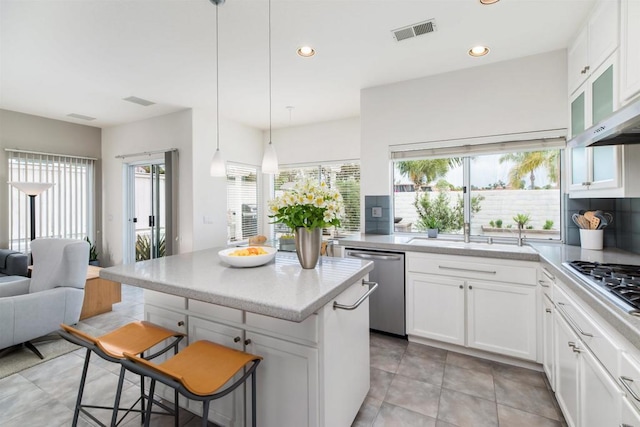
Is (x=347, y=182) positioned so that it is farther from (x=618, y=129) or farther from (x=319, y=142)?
(x=618, y=129)

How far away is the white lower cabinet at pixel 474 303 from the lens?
90.7 inches

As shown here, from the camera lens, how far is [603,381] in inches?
45.7

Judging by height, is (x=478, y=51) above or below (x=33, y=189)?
above

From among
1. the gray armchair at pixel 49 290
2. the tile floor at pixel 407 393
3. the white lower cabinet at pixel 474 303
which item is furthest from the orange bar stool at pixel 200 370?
the gray armchair at pixel 49 290

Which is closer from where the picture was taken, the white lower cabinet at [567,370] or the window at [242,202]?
the white lower cabinet at [567,370]

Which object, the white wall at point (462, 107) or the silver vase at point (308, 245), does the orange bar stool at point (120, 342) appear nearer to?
the silver vase at point (308, 245)

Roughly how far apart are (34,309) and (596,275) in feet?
13.4

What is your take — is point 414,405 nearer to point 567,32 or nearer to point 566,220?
point 566,220

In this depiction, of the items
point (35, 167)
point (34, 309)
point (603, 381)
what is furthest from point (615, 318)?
point (35, 167)

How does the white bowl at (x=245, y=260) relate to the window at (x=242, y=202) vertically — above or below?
below

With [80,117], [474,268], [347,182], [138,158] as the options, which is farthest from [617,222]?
[80,117]

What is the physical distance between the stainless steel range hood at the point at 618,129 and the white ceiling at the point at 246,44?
A: 40.9 inches

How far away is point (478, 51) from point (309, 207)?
2241mm

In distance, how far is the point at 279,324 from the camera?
143 centimetres
